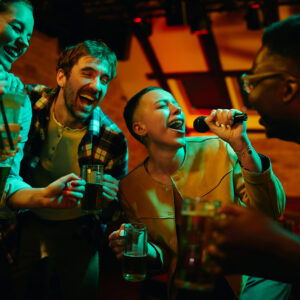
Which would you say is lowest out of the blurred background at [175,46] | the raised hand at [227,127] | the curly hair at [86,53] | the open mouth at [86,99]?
the blurred background at [175,46]

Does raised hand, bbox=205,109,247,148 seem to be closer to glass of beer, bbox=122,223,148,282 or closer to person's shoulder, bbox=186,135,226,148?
person's shoulder, bbox=186,135,226,148

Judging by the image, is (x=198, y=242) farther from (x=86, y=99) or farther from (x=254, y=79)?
(x=86, y=99)

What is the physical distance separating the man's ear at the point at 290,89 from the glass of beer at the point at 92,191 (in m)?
1.13

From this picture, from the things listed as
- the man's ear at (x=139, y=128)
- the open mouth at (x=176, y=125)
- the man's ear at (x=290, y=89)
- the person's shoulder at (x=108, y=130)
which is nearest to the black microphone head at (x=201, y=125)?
the open mouth at (x=176, y=125)

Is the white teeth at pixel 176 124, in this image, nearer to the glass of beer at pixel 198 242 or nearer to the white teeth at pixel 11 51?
the white teeth at pixel 11 51

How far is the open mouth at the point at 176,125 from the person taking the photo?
222 cm

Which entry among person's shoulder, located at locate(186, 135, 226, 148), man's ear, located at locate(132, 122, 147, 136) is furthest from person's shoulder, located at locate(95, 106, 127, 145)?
person's shoulder, located at locate(186, 135, 226, 148)

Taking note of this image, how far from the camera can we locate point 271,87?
1.13 metres

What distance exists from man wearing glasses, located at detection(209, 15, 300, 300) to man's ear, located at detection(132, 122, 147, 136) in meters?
1.18

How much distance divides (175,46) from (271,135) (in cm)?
562

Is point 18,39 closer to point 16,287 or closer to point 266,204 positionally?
point 16,287

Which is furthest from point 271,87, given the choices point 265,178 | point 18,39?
point 18,39

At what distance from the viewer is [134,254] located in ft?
5.50

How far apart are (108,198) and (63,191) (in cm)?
33
